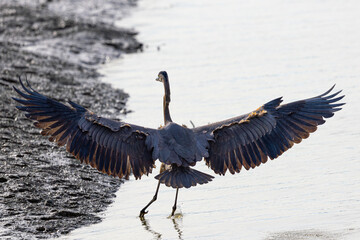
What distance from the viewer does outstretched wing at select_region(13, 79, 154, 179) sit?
26.1 feet

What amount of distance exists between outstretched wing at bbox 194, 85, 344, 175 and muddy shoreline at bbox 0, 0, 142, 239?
158 cm

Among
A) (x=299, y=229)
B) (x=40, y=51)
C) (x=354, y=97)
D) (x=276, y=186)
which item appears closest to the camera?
(x=299, y=229)

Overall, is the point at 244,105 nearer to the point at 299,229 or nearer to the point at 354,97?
the point at 354,97

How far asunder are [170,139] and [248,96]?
4.97m

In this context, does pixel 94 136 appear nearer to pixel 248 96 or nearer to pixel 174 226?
pixel 174 226

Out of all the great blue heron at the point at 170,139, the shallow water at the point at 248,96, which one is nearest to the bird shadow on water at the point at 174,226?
the shallow water at the point at 248,96

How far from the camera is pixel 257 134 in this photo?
8.10 meters

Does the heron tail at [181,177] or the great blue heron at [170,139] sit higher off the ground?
the great blue heron at [170,139]

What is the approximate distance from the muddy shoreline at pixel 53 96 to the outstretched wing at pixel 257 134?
158 cm

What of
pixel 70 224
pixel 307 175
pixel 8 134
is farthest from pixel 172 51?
pixel 70 224

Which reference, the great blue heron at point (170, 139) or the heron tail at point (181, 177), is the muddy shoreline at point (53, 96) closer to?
the great blue heron at point (170, 139)

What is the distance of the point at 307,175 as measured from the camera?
930 centimetres

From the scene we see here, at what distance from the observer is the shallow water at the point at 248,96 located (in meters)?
8.01

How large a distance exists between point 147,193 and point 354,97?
15.9 feet
